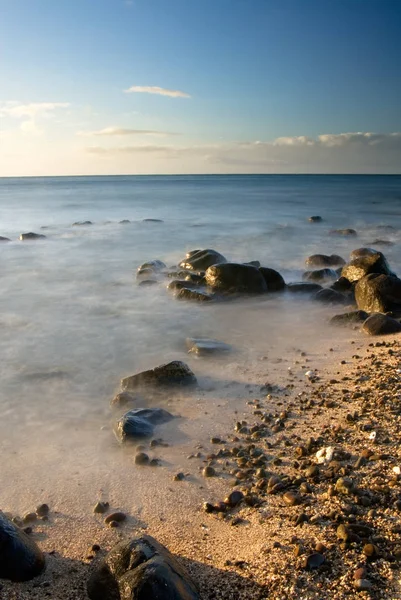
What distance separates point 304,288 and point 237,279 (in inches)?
51.8

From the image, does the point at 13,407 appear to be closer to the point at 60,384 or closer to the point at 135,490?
the point at 60,384

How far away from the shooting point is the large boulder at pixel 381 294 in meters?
8.31

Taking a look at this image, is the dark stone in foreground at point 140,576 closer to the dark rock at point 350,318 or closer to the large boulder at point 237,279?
the dark rock at point 350,318

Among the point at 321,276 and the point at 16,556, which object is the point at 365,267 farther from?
the point at 16,556

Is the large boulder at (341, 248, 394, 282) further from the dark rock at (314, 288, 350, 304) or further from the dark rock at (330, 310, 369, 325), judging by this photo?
the dark rock at (330, 310, 369, 325)

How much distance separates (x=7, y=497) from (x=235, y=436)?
1946mm

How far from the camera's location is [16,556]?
9.81ft

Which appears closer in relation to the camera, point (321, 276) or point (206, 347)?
point (206, 347)

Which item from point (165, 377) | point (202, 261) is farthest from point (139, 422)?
point (202, 261)

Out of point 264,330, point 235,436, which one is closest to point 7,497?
point 235,436

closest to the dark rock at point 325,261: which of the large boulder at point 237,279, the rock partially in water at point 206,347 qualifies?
the large boulder at point 237,279

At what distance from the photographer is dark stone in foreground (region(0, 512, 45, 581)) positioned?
9.71 feet

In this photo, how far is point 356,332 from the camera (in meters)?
7.39

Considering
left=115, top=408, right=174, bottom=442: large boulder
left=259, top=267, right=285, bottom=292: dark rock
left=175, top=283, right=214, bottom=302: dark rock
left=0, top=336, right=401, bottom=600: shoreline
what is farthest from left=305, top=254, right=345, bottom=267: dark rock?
left=115, top=408, right=174, bottom=442: large boulder
